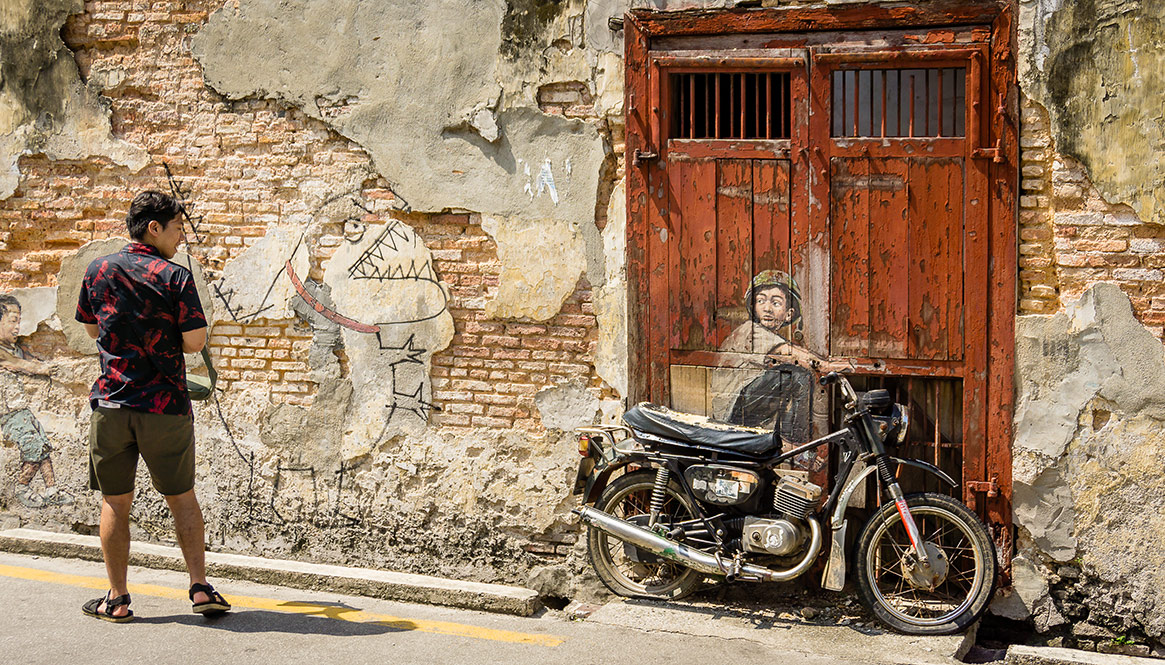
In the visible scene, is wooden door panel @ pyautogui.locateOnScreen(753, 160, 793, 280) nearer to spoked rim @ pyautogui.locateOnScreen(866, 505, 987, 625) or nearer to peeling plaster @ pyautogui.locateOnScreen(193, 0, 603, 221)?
peeling plaster @ pyautogui.locateOnScreen(193, 0, 603, 221)

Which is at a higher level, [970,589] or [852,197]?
[852,197]

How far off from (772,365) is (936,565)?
4.29 feet

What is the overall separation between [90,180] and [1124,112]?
6.05m

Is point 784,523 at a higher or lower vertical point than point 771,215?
lower

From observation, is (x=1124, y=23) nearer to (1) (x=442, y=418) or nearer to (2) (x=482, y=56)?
(2) (x=482, y=56)

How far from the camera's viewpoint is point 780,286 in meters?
5.71

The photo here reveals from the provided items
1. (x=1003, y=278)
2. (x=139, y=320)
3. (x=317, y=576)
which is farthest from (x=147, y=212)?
(x=1003, y=278)

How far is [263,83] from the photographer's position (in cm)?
648

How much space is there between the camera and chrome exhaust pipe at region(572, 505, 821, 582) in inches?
212

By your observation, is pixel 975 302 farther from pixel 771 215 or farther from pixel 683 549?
pixel 683 549

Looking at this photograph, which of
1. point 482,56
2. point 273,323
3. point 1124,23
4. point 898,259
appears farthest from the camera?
point 273,323

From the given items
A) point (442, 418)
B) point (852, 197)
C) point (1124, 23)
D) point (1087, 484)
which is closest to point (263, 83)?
point (442, 418)

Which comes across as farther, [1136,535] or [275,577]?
[275,577]

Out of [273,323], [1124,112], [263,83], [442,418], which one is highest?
[263,83]
